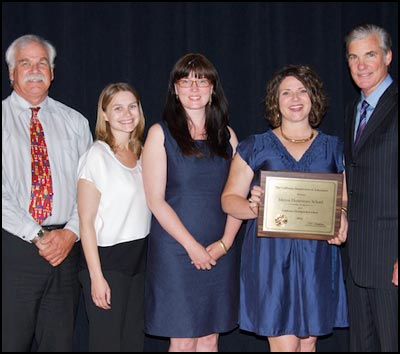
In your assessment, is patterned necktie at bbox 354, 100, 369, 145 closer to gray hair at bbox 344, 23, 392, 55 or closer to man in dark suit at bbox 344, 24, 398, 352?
man in dark suit at bbox 344, 24, 398, 352

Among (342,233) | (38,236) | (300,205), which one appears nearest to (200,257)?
(300,205)

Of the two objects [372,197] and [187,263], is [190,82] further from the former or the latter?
[372,197]

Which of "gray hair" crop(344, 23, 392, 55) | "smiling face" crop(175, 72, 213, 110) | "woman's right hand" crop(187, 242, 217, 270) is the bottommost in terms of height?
"woman's right hand" crop(187, 242, 217, 270)

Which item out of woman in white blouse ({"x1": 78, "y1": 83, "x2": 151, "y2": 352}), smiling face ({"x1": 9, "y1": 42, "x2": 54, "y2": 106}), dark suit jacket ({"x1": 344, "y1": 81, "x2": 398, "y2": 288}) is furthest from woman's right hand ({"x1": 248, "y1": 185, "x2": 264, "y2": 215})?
smiling face ({"x1": 9, "y1": 42, "x2": 54, "y2": 106})

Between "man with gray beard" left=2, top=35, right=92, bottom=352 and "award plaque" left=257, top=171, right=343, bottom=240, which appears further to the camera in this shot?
"man with gray beard" left=2, top=35, right=92, bottom=352

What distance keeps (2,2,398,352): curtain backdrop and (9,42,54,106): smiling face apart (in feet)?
1.74

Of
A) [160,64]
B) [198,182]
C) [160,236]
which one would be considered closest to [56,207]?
[160,236]

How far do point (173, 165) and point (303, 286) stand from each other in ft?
2.68

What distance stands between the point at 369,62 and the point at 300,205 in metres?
0.73

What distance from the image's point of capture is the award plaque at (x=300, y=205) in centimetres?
233

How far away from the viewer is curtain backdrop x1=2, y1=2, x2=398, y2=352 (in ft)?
10.7

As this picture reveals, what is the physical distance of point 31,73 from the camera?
105 inches

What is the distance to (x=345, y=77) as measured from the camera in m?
3.45

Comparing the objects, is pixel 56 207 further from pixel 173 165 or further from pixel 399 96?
pixel 399 96
